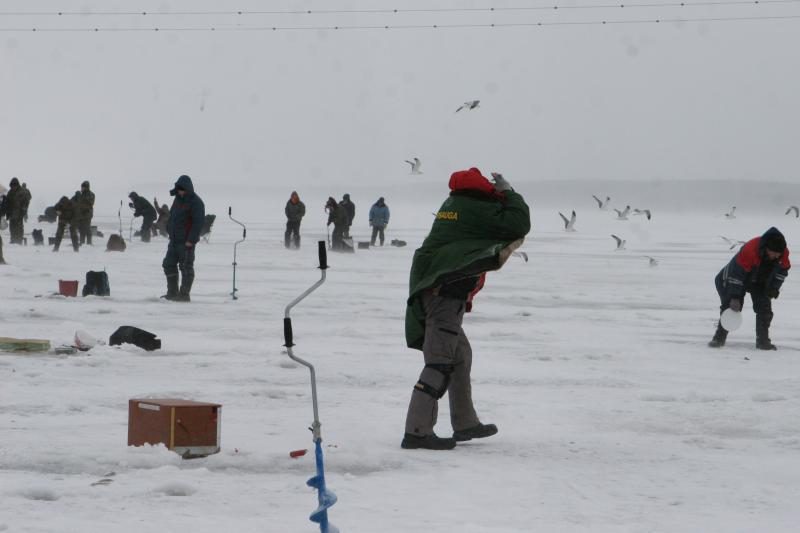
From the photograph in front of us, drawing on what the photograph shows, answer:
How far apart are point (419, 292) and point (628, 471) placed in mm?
1569

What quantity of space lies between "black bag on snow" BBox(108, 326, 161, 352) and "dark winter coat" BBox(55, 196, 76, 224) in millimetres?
17650

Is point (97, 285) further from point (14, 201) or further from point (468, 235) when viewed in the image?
point (14, 201)

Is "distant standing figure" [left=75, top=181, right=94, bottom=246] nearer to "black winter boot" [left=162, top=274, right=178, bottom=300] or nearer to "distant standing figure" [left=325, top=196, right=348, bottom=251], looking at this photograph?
"distant standing figure" [left=325, top=196, right=348, bottom=251]

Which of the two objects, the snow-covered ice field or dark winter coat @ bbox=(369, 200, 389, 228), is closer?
the snow-covered ice field

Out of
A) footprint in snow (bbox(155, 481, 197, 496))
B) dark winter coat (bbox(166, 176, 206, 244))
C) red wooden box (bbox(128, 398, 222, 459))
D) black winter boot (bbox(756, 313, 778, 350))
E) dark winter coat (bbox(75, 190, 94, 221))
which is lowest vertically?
footprint in snow (bbox(155, 481, 197, 496))

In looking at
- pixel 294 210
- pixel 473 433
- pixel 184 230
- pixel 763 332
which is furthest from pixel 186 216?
pixel 294 210

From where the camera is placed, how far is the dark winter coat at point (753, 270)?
13.0m

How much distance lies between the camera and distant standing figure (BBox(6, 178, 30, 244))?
31258mm

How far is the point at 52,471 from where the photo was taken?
6.35m

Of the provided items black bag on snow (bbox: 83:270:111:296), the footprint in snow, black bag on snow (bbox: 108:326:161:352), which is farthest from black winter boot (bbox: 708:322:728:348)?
Result: the footprint in snow

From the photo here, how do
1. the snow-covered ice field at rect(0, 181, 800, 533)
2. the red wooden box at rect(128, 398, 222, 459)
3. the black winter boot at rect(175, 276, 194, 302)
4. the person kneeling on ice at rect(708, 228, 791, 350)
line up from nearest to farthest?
the snow-covered ice field at rect(0, 181, 800, 533)
the red wooden box at rect(128, 398, 222, 459)
the person kneeling on ice at rect(708, 228, 791, 350)
the black winter boot at rect(175, 276, 194, 302)

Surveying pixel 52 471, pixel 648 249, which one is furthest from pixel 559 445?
pixel 648 249

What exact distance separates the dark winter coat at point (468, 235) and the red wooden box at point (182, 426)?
143 centimetres

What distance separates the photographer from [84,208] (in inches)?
1211
